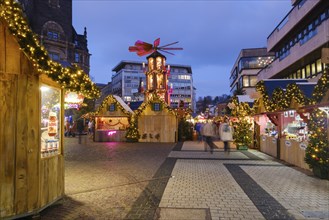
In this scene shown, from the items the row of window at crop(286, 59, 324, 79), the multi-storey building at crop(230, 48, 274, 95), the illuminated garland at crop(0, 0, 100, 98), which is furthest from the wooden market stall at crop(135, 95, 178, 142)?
the multi-storey building at crop(230, 48, 274, 95)

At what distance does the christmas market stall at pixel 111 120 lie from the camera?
24.9 metres

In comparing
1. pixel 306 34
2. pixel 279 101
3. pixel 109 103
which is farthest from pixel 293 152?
pixel 306 34

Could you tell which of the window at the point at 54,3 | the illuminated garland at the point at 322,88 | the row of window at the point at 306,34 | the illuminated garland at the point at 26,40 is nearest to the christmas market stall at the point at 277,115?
the illuminated garland at the point at 322,88

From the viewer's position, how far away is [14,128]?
540cm

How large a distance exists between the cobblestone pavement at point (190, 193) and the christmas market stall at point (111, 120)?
1334cm

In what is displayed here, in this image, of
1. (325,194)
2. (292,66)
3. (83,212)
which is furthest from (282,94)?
(292,66)

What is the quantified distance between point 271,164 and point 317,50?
53.8 ft

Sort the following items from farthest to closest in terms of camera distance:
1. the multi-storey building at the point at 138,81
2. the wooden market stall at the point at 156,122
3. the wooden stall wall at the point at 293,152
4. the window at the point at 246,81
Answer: the multi-storey building at the point at 138,81
the window at the point at 246,81
the wooden market stall at the point at 156,122
the wooden stall wall at the point at 293,152

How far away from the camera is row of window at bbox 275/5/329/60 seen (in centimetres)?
2403

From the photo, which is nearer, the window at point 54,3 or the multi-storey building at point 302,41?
the multi-storey building at point 302,41

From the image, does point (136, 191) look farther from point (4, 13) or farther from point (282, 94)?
point (282, 94)

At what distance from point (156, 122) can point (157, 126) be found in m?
0.33

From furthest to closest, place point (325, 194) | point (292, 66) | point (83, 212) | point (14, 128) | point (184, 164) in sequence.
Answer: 1. point (292, 66)
2. point (184, 164)
3. point (325, 194)
4. point (83, 212)
5. point (14, 128)

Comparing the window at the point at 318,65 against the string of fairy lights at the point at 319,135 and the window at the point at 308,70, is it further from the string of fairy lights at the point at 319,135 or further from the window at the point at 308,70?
the string of fairy lights at the point at 319,135
